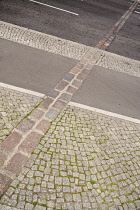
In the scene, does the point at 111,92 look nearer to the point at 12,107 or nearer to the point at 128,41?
the point at 12,107

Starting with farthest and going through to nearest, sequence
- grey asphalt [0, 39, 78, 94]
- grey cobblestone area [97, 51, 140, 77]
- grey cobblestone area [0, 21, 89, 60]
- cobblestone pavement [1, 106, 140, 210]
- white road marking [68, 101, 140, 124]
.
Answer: grey cobblestone area [97, 51, 140, 77]
grey cobblestone area [0, 21, 89, 60]
grey asphalt [0, 39, 78, 94]
white road marking [68, 101, 140, 124]
cobblestone pavement [1, 106, 140, 210]

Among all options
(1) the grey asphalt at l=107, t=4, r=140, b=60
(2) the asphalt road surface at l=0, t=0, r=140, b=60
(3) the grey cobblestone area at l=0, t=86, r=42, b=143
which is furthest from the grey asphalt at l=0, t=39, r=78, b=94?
(1) the grey asphalt at l=107, t=4, r=140, b=60

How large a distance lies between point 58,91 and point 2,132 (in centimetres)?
234

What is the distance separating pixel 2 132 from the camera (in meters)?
4.41

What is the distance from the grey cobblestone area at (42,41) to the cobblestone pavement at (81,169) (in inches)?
141

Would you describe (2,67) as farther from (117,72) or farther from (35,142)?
(117,72)

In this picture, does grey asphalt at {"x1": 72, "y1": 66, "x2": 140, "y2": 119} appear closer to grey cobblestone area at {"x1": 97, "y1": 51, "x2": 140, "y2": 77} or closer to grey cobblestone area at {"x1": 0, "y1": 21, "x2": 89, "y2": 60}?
grey cobblestone area at {"x1": 97, "y1": 51, "x2": 140, "y2": 77}

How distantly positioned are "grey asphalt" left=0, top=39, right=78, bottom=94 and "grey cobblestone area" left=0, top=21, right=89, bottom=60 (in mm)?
356

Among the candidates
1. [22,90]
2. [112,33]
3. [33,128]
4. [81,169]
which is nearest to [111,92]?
[22,90]

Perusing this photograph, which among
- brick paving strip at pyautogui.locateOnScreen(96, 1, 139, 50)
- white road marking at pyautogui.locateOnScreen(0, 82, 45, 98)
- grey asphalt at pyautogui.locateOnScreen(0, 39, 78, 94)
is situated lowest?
white road marking at pyautogui.locateOnScreen(0, 82, 45, 98)

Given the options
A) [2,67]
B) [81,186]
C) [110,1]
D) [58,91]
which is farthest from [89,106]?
[110,1]

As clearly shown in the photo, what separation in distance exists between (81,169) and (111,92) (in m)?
3.44

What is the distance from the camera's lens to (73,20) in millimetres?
10789

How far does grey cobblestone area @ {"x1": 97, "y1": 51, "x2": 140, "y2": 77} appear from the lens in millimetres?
8070
